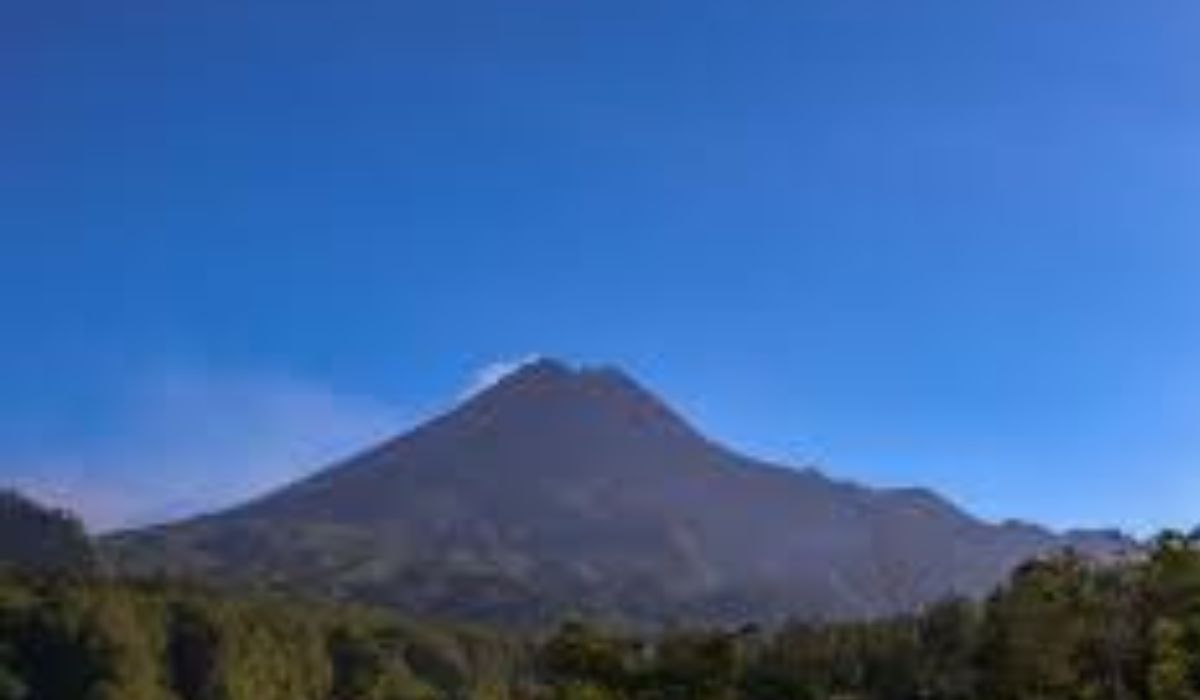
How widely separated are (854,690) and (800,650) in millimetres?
17000

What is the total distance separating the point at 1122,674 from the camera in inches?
3410

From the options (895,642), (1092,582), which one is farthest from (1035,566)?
(895,642)

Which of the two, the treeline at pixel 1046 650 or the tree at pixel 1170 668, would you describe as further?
the treeline at pixel 1046 650

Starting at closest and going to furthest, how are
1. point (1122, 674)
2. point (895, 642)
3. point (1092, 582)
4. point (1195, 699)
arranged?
1. point (1195, 699)
2. point (1122, 674)
3. point (1092, 582)
4. point (895, 642)

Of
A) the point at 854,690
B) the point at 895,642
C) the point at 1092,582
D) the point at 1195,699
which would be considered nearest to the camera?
the point at 1195,699

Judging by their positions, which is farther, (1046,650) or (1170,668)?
(1046,650)

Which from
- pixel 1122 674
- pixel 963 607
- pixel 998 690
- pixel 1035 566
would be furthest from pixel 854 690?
pixel 1122 674

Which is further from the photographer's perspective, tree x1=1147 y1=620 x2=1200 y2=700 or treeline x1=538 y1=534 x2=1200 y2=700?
treeline x1=538 y1=534 x2=1200 y2=700

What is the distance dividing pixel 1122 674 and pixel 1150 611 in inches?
154

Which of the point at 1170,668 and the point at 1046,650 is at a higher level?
the point at 1046,650

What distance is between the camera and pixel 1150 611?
3519 inches

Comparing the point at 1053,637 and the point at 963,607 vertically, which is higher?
the point at 963,607

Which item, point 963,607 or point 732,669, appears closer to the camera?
point 732,669

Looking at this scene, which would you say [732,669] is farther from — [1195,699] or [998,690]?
[1195,699]
